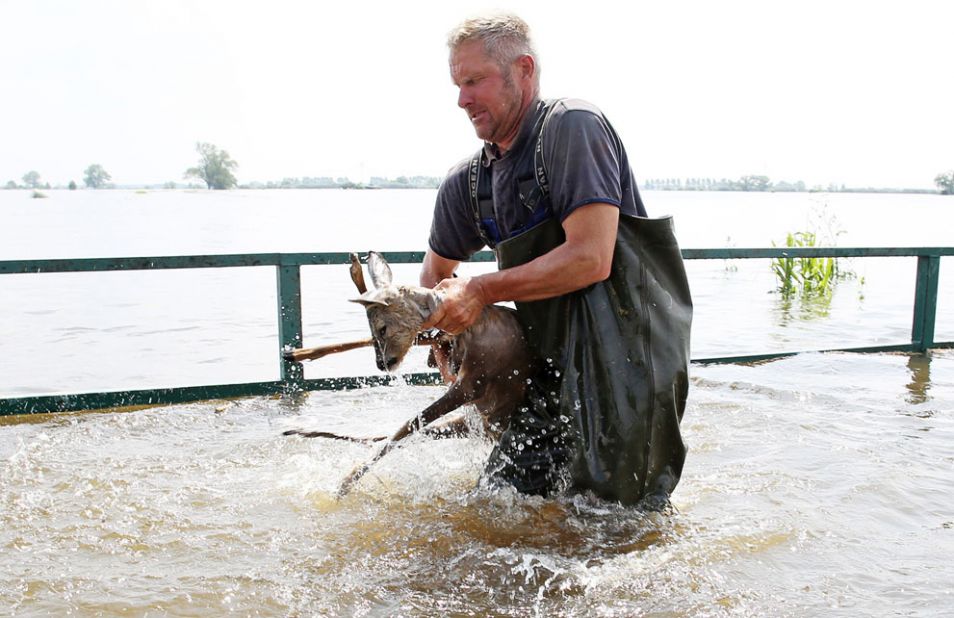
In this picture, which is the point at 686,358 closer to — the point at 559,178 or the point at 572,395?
the point at 572,395

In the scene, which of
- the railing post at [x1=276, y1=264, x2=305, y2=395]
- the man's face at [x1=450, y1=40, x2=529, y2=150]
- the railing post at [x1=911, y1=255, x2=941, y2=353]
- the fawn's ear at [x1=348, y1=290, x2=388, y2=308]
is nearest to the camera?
the fawn's ear at [x1=348, y1=290, x2=388, y2=308]

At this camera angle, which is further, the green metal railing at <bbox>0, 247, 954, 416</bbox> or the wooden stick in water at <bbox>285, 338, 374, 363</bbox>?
the green metal railing at <bbox>0, 247, 954, 416</bbox>

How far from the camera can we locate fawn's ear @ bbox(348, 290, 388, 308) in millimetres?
2797

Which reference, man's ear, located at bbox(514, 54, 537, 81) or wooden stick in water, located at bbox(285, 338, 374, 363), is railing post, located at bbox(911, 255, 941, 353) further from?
wooden stick in water, located at bbox(285, 338, 374, 363)

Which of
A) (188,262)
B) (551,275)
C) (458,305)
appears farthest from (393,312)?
(188,262)

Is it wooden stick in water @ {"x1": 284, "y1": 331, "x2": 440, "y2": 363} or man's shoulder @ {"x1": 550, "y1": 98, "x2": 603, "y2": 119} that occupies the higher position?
man's shoulder @ {"x1": 550, "y1": 98, "x2": 603, "y2": 119}

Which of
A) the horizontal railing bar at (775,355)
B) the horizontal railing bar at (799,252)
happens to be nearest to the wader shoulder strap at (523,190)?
the horizontal railing bar at (799,252)

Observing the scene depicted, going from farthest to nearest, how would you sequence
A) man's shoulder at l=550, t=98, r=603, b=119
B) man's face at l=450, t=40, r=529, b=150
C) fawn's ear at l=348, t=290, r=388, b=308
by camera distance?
1. man's face at l=450, t=40, r=529, b=150
2. man's shoulder at l=550, t=98, r=603, b=119
3. fawn's ear at l=348, t=290, r=388, b=308

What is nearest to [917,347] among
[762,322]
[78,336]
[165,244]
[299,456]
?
[762,322]

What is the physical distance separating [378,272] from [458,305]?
0.31 m

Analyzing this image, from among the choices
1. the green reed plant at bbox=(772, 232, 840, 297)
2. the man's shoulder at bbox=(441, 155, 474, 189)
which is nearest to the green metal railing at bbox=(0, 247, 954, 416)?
the man's shoulder at bbox=(441, 155, 474, 189)

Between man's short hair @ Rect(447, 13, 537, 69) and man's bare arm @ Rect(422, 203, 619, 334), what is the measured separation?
70cm

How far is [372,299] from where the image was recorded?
111 inches

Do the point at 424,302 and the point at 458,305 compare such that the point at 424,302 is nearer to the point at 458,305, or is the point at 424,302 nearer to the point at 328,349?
the point at 458,305
